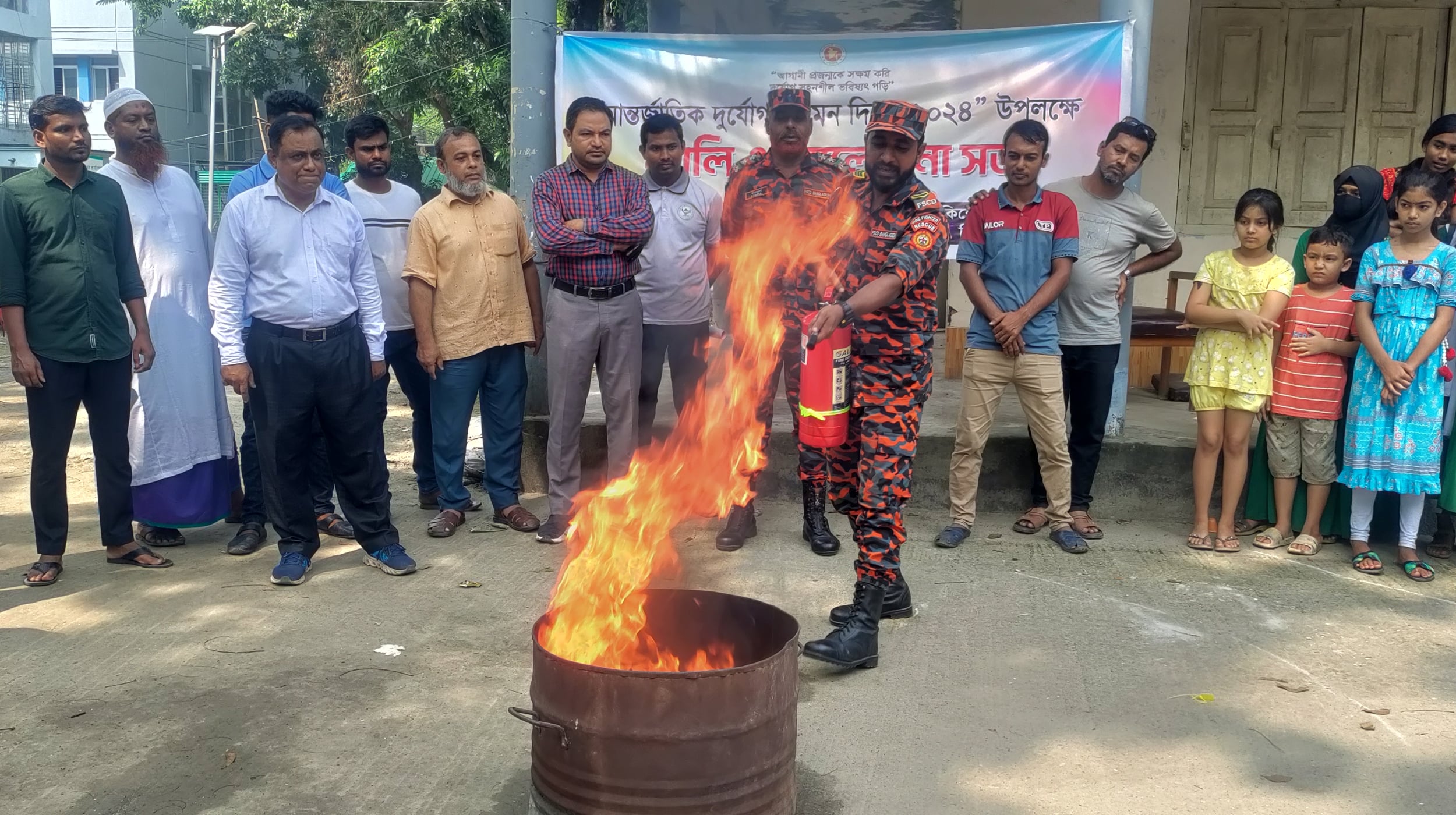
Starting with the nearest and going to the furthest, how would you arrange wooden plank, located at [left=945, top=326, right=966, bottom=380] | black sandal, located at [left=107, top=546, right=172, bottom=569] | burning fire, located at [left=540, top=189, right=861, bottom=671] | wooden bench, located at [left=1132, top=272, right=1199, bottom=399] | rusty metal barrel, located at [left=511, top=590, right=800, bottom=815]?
1. rusty metal barrel, located at [left=511, top=590, right=800, bottom=815]
2. burning fire, located at [left=540, top=189, right=861, bottom=671]
3. black sandal, located at [left=107, top=546, right=172, bottom=569]
4. wooden bench, located at [left=1132, top=272, right=1199, bottom=399]
5. wooden plank, located at [left=945, top=326, right=966, bottom=380]

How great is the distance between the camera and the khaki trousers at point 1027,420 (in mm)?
5656

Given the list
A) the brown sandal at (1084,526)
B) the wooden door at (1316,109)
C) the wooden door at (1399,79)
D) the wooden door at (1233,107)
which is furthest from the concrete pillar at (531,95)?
the wooden door at (1399,79)

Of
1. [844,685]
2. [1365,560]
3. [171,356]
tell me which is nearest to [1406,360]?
[1365,560]

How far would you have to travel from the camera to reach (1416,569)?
5.36 m

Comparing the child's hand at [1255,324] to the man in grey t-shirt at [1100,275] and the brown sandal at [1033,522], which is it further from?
A: the brown sandal at [1033,522]

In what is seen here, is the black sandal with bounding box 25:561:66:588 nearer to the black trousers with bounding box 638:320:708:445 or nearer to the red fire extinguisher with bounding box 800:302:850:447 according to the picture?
the black trousers with bounding box 638:320:708:445

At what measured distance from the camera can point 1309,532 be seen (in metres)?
5.75

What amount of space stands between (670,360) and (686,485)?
66.4 inches

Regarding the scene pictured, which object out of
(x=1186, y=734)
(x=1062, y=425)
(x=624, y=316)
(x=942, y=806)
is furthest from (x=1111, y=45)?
(x=942, y=806)

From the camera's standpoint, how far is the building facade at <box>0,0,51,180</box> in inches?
1334

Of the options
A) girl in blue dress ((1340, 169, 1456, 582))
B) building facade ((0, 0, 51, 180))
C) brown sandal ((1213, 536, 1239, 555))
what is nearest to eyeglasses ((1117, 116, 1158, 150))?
girl in blue dress ((1340, 169, 1456, 582))

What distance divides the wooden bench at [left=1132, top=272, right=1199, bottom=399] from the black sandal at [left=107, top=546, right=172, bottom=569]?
6.07m

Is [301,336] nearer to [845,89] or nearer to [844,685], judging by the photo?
[844,685]

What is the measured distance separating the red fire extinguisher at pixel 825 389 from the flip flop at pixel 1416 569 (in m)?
3.05
